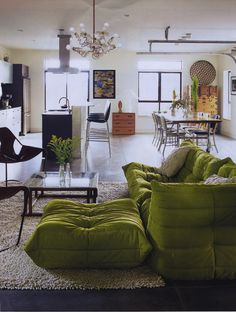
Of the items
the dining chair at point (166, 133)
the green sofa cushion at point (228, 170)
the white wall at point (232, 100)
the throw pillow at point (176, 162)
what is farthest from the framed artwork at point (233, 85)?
the green sofa cushion at point (228, 170)

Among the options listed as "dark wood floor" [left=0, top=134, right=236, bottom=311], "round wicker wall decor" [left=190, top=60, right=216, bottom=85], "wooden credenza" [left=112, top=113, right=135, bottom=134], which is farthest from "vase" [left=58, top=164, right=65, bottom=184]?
"round wicker wall decor" [left=190, top=60, right=216, bottom=85]

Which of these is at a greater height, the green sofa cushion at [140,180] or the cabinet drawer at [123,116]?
the cabinet drawer at [123,116]

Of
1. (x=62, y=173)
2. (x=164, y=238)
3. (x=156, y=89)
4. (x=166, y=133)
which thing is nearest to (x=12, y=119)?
(x=166, y=133)

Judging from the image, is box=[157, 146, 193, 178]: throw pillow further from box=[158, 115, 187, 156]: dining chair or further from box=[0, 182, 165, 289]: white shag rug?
box=[158, 115, 187, 156]: dining chair

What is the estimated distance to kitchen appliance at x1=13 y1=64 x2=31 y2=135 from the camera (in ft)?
40.3

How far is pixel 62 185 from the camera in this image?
15.1 ft

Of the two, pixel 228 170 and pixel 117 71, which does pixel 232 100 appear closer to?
pixel 117 71

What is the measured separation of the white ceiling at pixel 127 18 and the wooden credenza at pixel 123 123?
3.06 metres

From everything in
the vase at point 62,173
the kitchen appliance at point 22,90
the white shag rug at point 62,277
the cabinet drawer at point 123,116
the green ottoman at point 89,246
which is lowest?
the white shag rug at point 62,277

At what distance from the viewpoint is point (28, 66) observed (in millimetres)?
13375

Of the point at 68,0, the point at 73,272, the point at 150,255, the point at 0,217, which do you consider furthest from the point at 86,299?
the point at 68,0

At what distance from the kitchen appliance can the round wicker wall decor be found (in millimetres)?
4941

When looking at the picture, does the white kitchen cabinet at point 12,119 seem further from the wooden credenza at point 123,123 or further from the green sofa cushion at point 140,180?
the green sofa cushion at point 140,180

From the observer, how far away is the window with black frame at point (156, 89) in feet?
45.4
